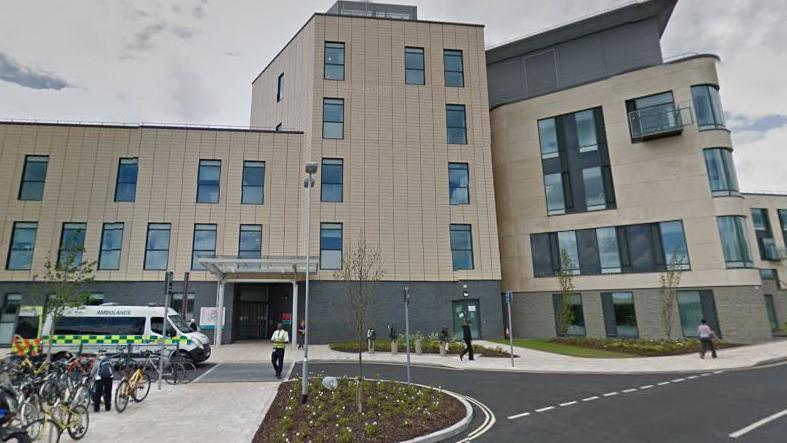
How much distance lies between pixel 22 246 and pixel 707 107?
41634 mm

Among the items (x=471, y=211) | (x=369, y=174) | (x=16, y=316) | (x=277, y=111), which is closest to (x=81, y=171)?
(x=16, y=316)

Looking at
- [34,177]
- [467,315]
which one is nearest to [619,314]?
[467,315]

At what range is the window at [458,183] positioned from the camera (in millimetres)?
27578

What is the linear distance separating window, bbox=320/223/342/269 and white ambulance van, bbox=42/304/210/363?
8985 millimetres

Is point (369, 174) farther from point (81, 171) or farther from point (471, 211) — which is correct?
point (81, 171)

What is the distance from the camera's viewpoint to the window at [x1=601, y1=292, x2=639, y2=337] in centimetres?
2533

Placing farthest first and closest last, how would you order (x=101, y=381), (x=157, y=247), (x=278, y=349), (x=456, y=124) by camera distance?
1. (x=456, y=124)
2. (x=157, y=247)
3. (x=278, y=349)
4. (x=101, y=381)

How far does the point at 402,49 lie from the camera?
2875cm

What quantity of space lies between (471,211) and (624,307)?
1097 cm

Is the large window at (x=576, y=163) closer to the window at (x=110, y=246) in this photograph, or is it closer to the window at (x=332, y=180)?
the window at (x=332, y=180)

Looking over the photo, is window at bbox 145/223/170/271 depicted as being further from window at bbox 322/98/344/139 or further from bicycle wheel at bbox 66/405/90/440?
bicycle wheel at bbox 66/405/90/440

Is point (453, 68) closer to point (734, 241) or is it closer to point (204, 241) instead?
point (734, 241)

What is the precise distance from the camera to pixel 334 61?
1100 inches

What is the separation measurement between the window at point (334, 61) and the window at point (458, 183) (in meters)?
9.58
